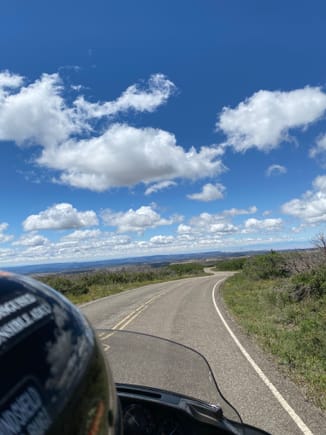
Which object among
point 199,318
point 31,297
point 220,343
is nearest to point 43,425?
point 31,297

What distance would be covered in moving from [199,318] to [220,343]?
509cm

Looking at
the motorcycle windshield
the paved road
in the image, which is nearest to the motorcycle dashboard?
the motorcycle windshield

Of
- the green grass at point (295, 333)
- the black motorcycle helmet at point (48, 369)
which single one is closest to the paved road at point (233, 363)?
the green grass at point (295, 333)

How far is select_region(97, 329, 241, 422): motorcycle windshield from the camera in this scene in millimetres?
2740

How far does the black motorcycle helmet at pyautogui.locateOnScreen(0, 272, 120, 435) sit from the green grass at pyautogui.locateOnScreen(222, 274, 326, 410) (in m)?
5.57

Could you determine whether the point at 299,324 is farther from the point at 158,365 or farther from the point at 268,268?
the point at 268,268

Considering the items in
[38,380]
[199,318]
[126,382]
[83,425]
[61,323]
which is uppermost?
[61,323]

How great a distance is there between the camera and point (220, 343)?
1090cm

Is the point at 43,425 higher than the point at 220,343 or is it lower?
higher

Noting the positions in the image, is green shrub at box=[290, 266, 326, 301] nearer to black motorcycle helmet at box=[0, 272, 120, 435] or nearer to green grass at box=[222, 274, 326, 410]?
green grass at box=[222, 274, 326, 410]

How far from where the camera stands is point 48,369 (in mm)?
1210

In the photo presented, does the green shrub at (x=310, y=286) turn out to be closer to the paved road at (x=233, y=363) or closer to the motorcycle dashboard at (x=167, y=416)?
the paved road at (x=233, y=363)

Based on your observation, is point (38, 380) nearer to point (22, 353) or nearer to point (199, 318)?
point (22, 353)

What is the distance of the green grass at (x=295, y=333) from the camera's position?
7408 mm
